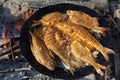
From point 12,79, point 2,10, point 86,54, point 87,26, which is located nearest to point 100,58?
point 86,54

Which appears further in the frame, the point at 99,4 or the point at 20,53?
the point at 99,4

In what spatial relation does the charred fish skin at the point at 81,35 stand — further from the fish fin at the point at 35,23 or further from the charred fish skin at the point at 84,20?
the fish fin at the point at 35,23

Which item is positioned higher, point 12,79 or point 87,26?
point 87,26

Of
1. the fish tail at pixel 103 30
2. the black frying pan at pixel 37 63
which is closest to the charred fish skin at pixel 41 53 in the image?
the black frying pan at pixel 37 63

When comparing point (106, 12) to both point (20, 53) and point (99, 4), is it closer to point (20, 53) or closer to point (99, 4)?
point (99, 4)

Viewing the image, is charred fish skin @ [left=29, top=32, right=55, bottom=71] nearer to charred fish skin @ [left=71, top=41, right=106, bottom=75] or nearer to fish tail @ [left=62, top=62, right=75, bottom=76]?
fish tail @ [left=62, top=62, right=75, bottom=76]

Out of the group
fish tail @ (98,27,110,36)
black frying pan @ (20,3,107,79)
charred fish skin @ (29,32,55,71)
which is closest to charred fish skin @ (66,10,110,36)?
fish tail @ (98,27,110,36)
